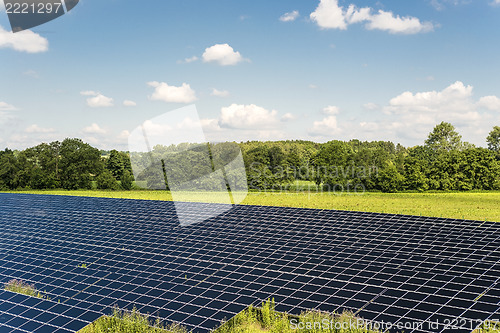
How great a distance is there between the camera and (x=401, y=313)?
962 cm

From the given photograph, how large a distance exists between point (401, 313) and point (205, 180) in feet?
142

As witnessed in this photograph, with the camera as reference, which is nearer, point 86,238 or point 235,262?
point 235,262

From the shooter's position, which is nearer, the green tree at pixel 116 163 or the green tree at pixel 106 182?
the green tree at pixel 106 182

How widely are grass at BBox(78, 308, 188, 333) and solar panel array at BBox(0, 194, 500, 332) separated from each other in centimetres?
22

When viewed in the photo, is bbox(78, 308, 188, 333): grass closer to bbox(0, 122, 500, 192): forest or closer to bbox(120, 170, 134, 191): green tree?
bbox(0, 122, 500, 192): forest

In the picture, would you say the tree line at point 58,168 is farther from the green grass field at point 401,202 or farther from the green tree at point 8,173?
the green grass field at point 401,202

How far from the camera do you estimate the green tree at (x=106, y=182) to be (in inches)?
2072

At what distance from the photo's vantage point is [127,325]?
31.8 ft

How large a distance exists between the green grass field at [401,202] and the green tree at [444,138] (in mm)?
12492

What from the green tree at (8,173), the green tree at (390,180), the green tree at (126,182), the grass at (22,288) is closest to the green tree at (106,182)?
the green tree at (126,182)

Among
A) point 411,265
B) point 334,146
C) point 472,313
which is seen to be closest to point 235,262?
point 411,265

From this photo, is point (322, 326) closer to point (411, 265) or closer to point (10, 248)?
point (411, 265)

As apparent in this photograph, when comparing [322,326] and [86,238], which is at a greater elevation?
[86,238]

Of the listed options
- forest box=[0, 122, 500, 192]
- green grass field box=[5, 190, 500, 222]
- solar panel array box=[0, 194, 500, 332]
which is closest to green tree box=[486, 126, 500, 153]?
forest box=[0, 122, 500, 192]
